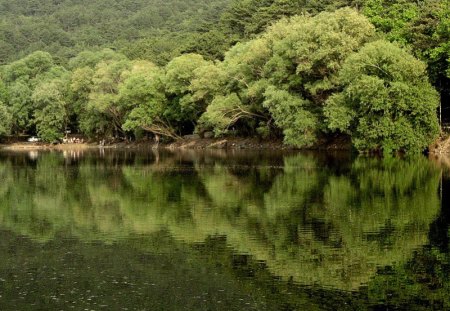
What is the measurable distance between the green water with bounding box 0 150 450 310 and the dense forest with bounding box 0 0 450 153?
1774 cm

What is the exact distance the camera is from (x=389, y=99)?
204 ft

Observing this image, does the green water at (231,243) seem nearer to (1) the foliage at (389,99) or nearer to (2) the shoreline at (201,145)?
(1) the foliage at (389,99)

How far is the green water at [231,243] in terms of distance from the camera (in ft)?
61.4

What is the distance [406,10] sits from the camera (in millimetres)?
74750

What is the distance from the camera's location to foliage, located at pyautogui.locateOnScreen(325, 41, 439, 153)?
6197cm

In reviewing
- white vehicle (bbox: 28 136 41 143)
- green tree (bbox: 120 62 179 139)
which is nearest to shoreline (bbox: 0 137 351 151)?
white vehicle (bbox: 28 136 41 143)

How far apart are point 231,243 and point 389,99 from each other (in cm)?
4025

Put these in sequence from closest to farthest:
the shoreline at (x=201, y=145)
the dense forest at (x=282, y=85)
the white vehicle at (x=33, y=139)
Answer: the dense forest at (x=282, y=85)
the shoreline at (x=201, y=145)
the white vehicle at (x=33, y=139)

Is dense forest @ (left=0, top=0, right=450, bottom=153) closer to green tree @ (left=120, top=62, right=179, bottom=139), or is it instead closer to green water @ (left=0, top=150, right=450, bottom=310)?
green tree @ (left=120, top=62, right=179, bottom=139)

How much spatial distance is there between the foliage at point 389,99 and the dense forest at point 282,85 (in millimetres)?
100

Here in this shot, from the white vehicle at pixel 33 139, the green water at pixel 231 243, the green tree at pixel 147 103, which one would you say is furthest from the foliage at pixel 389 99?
the white vehicle at pixel 33 139

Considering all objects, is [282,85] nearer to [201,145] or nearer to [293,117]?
[293,117]

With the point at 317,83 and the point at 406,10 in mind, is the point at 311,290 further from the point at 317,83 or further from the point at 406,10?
the point at 406,10

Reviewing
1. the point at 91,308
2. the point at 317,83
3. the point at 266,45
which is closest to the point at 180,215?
the point at 91,308
